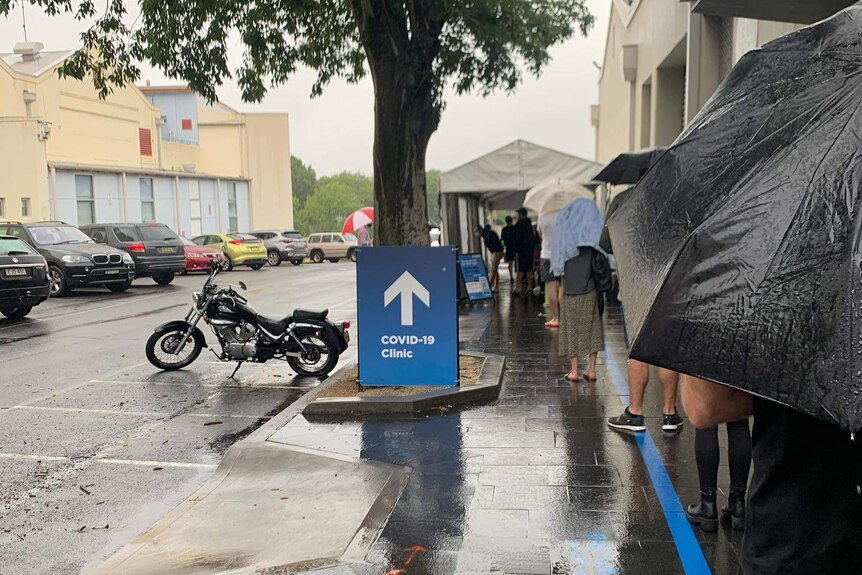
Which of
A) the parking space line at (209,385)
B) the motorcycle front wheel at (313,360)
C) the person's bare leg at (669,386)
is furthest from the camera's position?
the motorcycle front wheel at (313,360)

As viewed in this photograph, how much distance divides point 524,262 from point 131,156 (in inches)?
1109

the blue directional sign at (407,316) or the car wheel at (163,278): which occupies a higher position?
the blue directional sign at (407,316)

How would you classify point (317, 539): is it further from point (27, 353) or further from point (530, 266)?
point (530, 266)

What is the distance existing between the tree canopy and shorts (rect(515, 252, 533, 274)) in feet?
16.0

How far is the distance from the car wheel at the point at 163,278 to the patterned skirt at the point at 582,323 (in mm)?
18526

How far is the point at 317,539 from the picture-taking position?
4246mm

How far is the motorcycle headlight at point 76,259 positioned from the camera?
1939 cm

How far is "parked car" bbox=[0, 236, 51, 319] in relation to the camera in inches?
560

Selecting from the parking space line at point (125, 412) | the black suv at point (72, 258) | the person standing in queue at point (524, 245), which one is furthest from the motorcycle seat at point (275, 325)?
the black suv at point (72, 258)

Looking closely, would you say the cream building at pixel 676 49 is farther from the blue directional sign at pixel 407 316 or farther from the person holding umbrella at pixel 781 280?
the person holding umbrella at pixel 781 280

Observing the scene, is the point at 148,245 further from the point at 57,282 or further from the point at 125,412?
the point at 125,412

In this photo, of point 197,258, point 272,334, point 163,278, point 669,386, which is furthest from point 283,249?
point 669,386

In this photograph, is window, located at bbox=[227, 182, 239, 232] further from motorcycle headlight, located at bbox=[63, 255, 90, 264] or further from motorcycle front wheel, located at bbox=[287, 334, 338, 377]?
motorcycle front wheel, located at bbox=[287, 334, 338, 377]

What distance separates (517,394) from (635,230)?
5.27 meters
